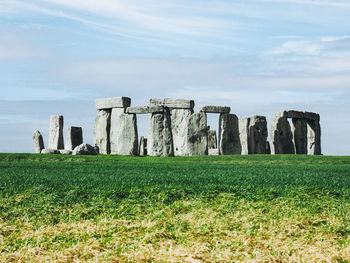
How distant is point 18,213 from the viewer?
6.39 metres

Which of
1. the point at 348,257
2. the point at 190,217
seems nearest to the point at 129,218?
the point at 190,217

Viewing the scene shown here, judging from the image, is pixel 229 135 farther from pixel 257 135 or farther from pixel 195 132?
pixel 257 135

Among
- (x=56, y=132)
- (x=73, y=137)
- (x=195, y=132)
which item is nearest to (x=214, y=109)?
(x=195, y=132)

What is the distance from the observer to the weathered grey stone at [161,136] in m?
22.0

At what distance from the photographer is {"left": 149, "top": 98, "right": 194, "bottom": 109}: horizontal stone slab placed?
80.7 ft

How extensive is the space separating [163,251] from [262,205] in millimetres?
2396

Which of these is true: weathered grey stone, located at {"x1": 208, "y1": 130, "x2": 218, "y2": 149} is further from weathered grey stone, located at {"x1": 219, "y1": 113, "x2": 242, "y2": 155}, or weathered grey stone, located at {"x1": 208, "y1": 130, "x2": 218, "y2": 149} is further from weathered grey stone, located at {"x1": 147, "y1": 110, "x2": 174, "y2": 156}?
weathered grey stone, located at {"x1": 147, "y1": 110, "x2": 174, "y2": 156}

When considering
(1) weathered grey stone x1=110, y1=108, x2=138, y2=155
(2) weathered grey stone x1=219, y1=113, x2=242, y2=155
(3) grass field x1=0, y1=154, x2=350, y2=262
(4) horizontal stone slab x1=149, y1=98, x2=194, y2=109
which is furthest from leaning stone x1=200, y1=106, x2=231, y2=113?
(3) grass field x1=0, y1=154, x2=350, y2=262

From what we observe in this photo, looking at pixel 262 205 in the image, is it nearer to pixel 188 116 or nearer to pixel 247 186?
pixel 247 186

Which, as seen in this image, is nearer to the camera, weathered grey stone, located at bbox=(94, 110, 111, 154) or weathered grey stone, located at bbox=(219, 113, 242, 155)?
weathered grey stone, located at bbox=(219, 113, 242, 155)

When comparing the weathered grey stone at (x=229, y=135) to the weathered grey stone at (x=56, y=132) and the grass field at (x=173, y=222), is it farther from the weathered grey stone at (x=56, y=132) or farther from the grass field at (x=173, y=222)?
the grass field at (x=173, y=222)

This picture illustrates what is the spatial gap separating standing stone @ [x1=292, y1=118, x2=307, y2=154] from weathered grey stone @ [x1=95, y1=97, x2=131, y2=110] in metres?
9.66

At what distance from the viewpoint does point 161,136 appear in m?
22.1

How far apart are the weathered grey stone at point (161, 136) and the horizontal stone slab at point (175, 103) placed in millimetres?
2627
